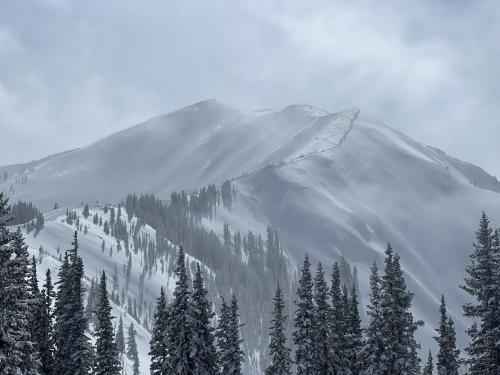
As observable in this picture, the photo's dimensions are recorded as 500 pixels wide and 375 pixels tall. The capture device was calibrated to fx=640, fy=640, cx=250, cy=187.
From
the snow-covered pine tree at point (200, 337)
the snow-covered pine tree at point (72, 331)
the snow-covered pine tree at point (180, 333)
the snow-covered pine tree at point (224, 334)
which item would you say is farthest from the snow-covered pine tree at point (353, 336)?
the snow-covered pine tree at point (72, 331)

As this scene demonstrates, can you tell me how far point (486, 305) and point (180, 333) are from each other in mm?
22624

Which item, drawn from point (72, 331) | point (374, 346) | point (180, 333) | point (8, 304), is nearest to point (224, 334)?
point (180, 333)

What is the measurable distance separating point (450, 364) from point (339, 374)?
9757 mm

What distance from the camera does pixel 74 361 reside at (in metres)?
50.1

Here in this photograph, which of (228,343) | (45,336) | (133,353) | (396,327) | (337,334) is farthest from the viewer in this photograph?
(133,353)

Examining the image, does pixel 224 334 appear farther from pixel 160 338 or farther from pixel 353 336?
pixel 353 336

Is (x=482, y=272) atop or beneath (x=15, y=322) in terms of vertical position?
atop

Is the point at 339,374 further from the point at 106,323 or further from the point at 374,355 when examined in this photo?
the point at 106,323

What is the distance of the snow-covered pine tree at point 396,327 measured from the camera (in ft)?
147

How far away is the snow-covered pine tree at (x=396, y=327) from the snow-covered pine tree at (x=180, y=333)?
14617mm

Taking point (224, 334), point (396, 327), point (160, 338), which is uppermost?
point (160, 338)

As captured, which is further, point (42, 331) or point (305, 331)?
point (305, 331)

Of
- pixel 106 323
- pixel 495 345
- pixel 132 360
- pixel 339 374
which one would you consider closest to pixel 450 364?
pixel 339 374

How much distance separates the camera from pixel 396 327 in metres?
45.2
